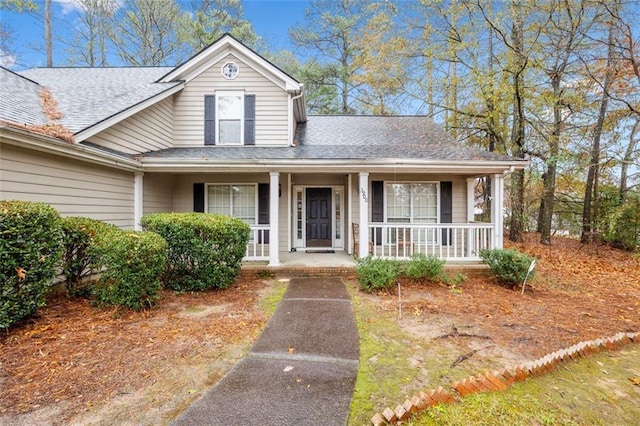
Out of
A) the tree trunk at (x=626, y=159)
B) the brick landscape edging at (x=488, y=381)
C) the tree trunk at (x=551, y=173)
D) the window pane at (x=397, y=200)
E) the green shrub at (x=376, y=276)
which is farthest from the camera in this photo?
the tree trunk at (x=551, y=173)

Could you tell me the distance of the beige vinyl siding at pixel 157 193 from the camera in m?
7.68

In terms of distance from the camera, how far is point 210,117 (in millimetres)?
8836

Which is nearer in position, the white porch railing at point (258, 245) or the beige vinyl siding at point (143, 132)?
the beige vinyl siding at point (143, 132)

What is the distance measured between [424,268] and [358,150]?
3.56 metres

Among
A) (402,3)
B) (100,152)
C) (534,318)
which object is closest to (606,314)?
(534,318)

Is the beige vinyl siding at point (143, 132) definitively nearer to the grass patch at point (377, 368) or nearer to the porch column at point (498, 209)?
the grass patch at point (377, 368)

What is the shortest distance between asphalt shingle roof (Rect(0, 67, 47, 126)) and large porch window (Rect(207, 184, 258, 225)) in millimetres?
4130

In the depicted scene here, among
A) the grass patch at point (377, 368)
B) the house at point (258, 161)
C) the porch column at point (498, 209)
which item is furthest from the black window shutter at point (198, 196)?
the porch column at point (498, 209)

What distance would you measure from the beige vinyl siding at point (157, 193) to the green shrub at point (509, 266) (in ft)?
27.9

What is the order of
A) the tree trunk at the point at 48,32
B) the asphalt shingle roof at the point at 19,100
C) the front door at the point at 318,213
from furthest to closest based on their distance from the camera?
the tree trunk at the point at 48,32 → the front door at the point at 318,213 → the asphalt shingle roof at the point at 19,100

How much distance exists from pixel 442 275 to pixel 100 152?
740 cm

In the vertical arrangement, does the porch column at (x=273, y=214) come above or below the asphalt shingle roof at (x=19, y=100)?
below

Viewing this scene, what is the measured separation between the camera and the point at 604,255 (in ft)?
33.7

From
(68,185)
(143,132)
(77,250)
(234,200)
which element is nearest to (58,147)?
(68,185)
